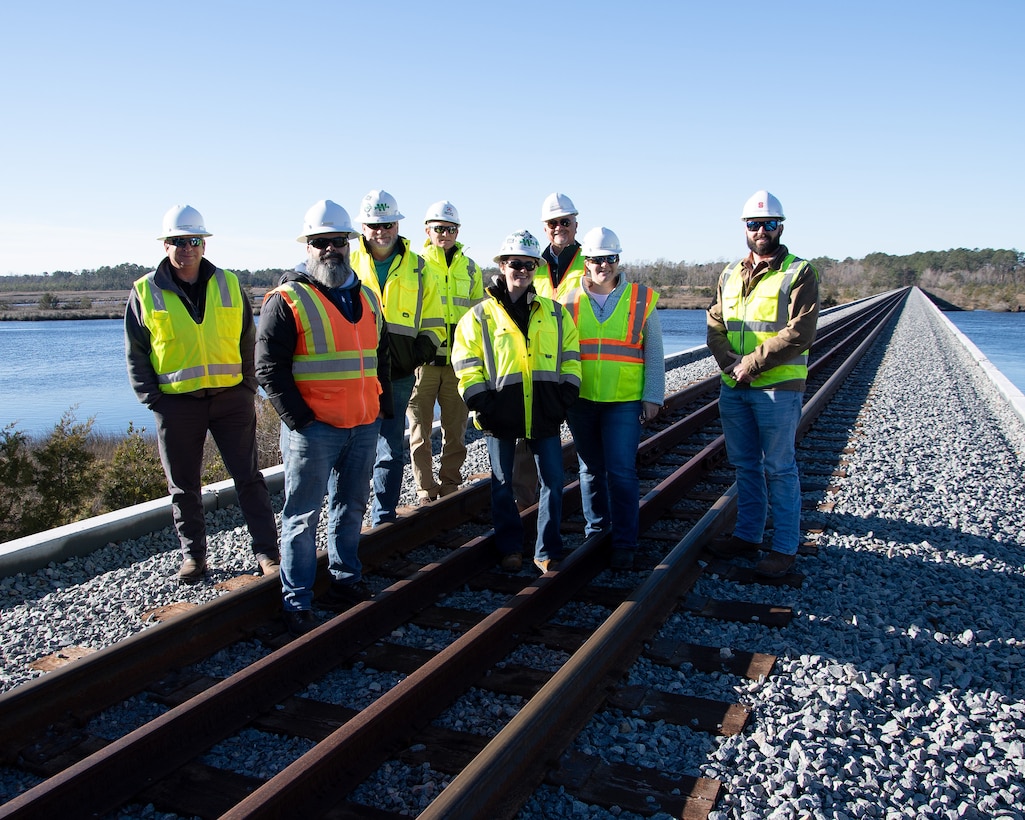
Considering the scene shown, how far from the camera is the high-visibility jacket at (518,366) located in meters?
5.09

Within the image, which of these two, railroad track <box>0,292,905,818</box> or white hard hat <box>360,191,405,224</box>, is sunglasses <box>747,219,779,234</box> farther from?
white hard hat <box>360,191,405,224</box>

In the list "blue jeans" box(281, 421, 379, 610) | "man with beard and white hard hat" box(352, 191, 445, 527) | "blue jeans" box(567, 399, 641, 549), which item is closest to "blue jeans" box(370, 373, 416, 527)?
"man with beard and white hard hat" box(352, 191, 445, 527)

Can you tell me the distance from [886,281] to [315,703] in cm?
15345

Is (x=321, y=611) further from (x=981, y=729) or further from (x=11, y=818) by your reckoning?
(x=981, y=729)

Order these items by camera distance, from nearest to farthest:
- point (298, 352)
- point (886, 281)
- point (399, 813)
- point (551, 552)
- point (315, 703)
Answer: point (399, 813)
point (315, 703)
point (298, 352)
point (551, 552)
point (886, 281)

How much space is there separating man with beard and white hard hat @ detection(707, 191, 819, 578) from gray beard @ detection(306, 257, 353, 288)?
7.61ft

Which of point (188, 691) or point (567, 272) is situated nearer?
point (188, 691)

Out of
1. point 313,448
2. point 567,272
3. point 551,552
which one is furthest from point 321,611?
point 567,272

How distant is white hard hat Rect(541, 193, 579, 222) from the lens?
623cm

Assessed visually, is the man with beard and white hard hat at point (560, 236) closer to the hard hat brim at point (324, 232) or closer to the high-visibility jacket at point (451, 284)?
the high-visibility jacket at point (451, 284)

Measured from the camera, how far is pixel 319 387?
4.62 meters

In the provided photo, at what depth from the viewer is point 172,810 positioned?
322 centimetres

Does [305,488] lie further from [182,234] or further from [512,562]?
[182,234]

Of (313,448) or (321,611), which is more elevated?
(313,448)
